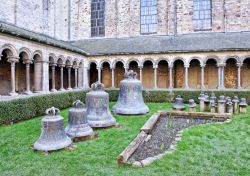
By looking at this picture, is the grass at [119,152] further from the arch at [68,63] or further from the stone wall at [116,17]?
the stone wall at [116,17]

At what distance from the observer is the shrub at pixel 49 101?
8.86 meters

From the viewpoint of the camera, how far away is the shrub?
8860 mm

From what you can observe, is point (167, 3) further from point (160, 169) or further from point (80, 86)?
point (160, 169)

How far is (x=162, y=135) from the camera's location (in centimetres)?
699

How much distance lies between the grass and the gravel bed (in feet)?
1.48

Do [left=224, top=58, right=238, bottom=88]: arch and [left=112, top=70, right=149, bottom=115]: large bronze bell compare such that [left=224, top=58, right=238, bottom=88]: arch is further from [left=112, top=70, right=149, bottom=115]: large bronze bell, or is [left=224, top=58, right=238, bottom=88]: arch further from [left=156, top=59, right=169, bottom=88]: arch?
[left=112, top=70, right=149, bottom=115]: large bronze bell

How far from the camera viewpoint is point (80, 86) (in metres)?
18.4

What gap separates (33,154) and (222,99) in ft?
27.4

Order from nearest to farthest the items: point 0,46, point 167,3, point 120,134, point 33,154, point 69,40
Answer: point 33,154 → point 120,134 → point 0,46 → point 167,3 → point 69,40

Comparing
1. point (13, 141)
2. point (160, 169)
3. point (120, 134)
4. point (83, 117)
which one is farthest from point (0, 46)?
point (160, 169)

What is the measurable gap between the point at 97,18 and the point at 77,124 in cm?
1775

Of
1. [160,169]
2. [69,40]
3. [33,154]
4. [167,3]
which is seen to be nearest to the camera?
[160,169]

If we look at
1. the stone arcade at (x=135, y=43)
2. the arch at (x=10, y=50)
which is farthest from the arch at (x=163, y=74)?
the arch at (x=10, y=50)

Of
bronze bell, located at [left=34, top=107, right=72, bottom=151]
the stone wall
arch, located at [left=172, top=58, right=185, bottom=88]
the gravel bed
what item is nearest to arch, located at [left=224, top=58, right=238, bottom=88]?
the stone wall
